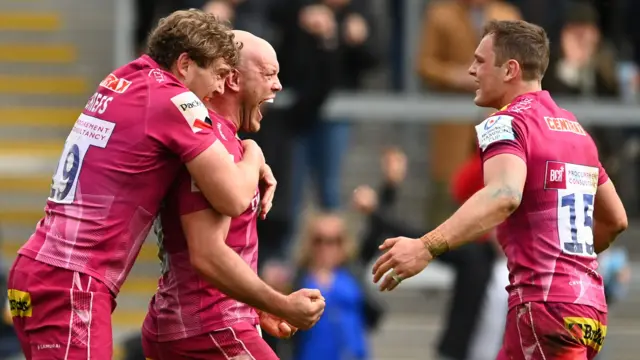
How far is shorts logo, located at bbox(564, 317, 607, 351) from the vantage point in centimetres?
603

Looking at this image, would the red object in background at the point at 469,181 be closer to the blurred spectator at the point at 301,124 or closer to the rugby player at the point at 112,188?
the blurred spectator at the point at 301,124

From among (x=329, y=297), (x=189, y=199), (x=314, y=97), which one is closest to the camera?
(x=189, y=199)

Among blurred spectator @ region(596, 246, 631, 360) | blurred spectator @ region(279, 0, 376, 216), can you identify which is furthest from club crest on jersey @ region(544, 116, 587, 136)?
blurred spectator @ region(279, 0, 376, 216)

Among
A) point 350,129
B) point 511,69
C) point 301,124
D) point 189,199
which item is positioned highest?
point 511,69

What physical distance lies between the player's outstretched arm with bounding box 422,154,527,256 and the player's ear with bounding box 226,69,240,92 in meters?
1.02

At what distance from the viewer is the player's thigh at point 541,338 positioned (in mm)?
6020

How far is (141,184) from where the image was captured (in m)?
5.65

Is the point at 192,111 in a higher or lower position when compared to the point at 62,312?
higher

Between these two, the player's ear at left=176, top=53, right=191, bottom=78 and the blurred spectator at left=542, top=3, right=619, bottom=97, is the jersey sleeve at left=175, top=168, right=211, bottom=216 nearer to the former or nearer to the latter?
the player's ear at left=176, top=53, right=191, bottom=78

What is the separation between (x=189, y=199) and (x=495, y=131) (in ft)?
4.28

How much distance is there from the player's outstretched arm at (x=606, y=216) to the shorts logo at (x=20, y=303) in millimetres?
2558

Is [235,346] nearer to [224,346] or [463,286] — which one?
[224,346]

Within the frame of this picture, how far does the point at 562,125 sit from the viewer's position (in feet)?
20.2

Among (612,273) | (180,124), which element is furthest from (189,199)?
(612,273)
